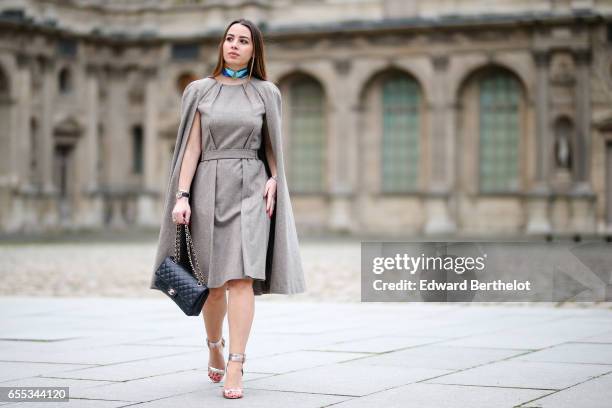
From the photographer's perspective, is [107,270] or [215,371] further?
[107,270]

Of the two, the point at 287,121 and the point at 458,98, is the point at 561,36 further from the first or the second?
the point at 287,121

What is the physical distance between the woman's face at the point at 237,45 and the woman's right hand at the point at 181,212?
2.91ft

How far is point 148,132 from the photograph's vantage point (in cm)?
4284

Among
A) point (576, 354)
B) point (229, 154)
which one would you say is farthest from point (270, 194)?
point (576, 354)

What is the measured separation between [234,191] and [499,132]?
3235 cm

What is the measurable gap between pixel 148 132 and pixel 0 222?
660 cm

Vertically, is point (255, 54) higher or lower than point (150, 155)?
lower

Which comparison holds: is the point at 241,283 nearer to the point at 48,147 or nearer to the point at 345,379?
the point at 345,379

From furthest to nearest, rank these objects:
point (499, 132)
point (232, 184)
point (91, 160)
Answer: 1. point (91, 160)
2. point (499, 132)
3. point (232, 184)

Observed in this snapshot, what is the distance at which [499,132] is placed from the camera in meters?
38.7

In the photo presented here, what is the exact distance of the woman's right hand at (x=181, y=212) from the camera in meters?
7.04

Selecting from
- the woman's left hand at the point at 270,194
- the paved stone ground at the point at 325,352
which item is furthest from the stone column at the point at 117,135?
the woman's left hand at the point at 270,194

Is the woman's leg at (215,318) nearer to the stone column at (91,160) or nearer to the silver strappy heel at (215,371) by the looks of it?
the silver strappy heel at (215,371)

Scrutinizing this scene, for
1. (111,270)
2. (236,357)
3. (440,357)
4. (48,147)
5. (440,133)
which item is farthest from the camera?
(48,147)
